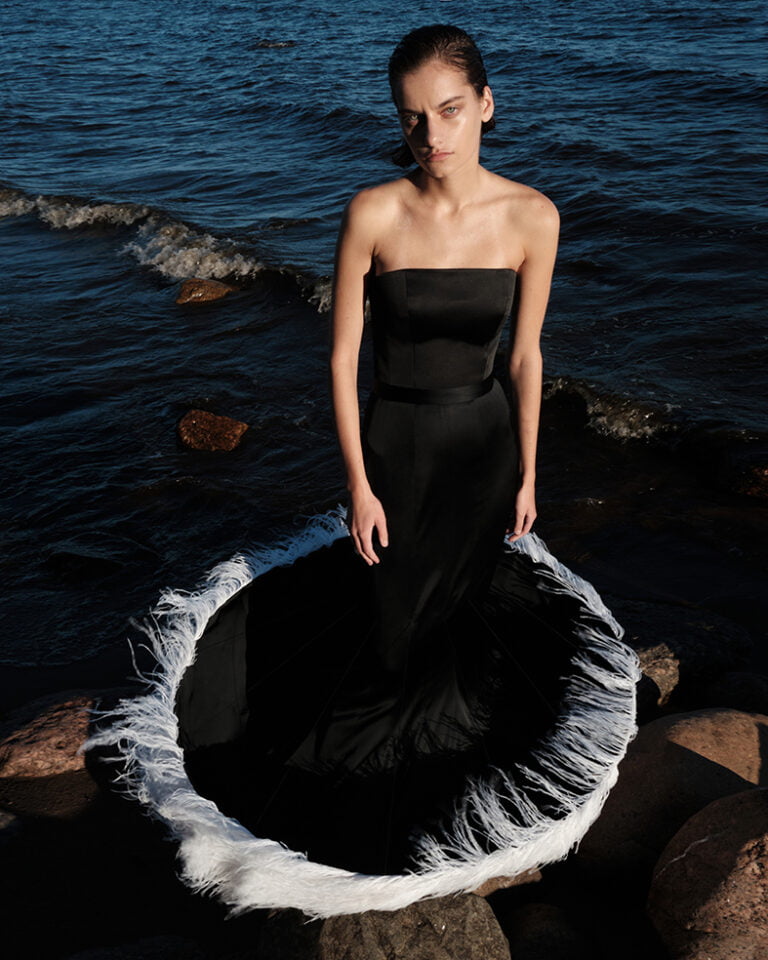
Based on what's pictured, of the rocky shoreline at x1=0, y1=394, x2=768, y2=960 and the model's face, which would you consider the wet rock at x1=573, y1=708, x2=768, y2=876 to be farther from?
the model's face

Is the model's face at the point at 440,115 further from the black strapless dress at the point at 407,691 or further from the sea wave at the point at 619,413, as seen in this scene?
the sea wave at the point at 619,413

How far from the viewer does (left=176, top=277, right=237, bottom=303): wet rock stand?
32.0 feet

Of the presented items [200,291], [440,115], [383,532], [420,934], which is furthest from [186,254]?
[420,934]

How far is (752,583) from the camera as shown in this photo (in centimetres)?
513

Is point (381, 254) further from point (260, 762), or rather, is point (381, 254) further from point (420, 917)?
point (420, 917)

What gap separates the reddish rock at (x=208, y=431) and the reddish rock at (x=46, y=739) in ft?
10.0

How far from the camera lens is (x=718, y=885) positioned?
2.61m

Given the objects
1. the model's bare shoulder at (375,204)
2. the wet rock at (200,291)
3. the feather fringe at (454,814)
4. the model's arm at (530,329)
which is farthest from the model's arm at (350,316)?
the wet rock at (200,291)

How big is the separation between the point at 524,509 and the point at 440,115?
4.93 feet

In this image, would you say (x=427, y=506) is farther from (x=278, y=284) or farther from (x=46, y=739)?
(x=278, y=284)

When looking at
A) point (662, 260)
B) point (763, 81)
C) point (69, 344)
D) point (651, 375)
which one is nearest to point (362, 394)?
point (651, 375)

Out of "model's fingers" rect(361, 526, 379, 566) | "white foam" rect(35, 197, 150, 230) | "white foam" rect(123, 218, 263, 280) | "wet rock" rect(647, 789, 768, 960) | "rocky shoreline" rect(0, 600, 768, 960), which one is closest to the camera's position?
"wet rock" rect(647, 789, 768, 960)

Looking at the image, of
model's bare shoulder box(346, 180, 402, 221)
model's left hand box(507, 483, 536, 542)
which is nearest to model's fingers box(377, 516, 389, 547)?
model's left hand box(507, 483, 536, 542)

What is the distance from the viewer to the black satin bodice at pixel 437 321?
291cm
